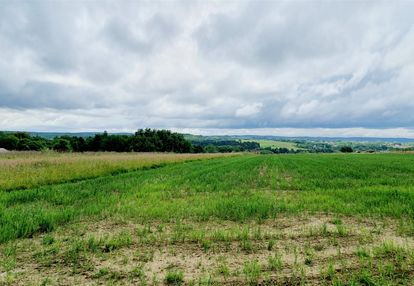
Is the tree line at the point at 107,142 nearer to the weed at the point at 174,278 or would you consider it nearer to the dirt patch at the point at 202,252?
the dirt patch at the point at 202,252

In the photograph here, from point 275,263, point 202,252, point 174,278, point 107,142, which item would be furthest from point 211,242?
point 107,142

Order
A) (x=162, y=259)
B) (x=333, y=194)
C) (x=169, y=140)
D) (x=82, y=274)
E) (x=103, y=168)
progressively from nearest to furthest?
1. (x=82, y=274)
2. (x=162, y=259)
3. (x=333, y=194)
4. (x=103, y=168)
5. (x=169, y=140)

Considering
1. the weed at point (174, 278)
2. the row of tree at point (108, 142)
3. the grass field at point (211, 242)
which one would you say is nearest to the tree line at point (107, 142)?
the row of tree at point (108, 142)

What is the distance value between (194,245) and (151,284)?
74.2 inches

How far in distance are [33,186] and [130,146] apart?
8688 cm

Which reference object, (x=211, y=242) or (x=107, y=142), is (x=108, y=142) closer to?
(x=107, y=142)

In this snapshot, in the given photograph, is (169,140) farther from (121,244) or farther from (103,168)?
(121,244)

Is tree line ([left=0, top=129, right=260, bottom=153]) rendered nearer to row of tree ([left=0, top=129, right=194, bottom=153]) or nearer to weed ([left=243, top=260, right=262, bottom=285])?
row of tree ([left=0, top=129, right=194, bottom=153])

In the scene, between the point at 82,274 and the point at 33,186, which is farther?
the point at 33,186

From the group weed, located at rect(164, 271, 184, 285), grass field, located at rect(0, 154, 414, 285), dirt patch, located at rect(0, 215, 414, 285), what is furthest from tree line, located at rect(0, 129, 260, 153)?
weed, located at rect(164, 271, 184, 285)

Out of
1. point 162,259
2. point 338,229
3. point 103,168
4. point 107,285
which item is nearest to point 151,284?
point 107,285

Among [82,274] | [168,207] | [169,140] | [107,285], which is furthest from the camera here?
[169,140]

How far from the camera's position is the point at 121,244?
21.1 feet

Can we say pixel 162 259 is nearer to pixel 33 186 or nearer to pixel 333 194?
pixel 333 194
